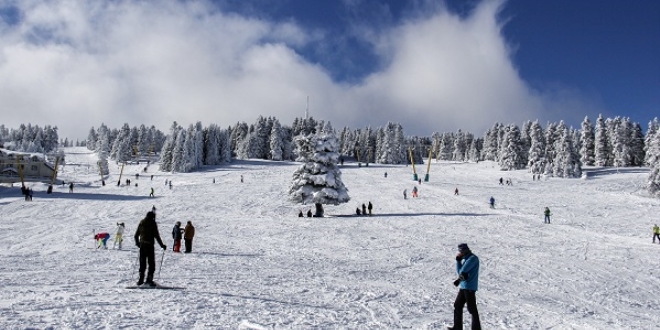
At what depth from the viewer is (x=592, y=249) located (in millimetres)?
24281

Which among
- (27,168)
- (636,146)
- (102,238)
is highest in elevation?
(636,146)

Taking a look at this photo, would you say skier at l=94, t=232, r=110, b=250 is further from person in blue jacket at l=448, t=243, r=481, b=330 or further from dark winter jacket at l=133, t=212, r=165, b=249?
person in blue jacket at l=448, t=243, r=481, b=330

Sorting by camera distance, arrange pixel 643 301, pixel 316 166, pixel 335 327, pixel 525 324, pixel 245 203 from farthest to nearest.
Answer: pixel 245 203, pixel 316 166, pixel 643 301, pixel 525 324, pixel 335 327

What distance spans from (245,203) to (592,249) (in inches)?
1224

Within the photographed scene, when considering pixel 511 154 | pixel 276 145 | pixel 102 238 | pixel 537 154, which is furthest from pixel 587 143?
pixel 102 238

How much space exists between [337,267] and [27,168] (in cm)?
6959

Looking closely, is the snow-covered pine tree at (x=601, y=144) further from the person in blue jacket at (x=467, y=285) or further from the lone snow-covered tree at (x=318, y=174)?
the person in blue jacket at (x=467, y=285)

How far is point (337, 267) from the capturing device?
1641 centimetres

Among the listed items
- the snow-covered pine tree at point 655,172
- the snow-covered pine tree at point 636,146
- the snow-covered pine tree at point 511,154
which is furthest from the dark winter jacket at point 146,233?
the snow-covered pine tree at point 636,146

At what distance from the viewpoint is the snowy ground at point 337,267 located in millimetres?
8141

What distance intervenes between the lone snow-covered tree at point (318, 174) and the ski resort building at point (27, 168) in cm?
4380

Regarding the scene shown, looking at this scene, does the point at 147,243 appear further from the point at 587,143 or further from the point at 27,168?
the point at 587,143

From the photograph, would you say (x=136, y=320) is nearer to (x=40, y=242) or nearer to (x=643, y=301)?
(x=643, y=301)

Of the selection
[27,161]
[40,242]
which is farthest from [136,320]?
[27,161]
